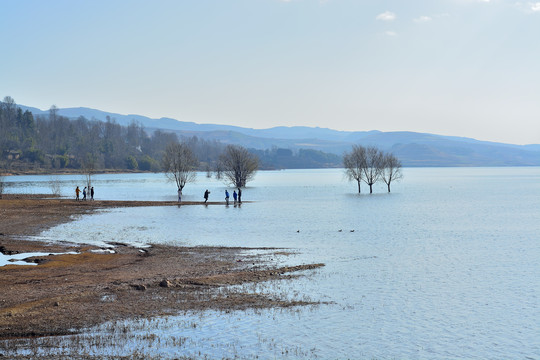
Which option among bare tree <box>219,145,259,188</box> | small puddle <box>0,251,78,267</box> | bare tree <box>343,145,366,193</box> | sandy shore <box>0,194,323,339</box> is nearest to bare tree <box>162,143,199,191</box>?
bare tree <box>219,145,259,188</box>

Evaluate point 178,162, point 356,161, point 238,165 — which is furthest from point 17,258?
point 238,165

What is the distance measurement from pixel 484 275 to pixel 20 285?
61.2 ft

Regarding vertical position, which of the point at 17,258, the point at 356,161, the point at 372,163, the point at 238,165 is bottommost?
the point at 17,258

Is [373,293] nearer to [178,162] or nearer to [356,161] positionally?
[178,162]

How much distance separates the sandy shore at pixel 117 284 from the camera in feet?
52.6

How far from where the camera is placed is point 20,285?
19562 millimetres

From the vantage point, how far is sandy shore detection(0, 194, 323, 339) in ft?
52.6

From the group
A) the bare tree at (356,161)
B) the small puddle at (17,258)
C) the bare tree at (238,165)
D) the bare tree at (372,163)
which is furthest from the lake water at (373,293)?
the bare tree at (238,165)

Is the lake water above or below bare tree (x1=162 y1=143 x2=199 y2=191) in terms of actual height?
below

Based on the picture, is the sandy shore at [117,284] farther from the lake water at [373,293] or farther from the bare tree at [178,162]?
the bare tree at [178,162]

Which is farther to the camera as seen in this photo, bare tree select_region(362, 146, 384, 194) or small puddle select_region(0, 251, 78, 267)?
bare tree select_region(362, 146, 384, 194)

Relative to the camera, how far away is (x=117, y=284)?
2014 centimetres

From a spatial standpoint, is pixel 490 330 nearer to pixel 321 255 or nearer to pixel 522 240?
pixel 321 255

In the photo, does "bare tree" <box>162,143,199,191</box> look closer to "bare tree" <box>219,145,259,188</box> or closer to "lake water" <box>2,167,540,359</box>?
"bare tree" <box>219,145,259,188</box>
